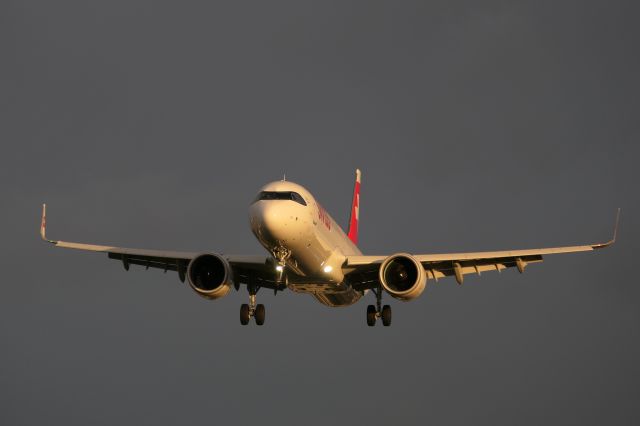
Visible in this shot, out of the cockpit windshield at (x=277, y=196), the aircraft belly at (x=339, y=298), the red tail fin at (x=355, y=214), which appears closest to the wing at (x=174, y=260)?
the aircraft belly at (x=339, y=298)

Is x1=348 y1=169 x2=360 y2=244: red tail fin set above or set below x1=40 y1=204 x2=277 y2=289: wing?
above

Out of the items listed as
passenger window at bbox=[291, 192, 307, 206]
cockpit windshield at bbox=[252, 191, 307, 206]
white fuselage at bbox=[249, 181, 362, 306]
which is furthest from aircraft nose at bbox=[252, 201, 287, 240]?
passenger window at bbox=[291, 192, 307, 206]

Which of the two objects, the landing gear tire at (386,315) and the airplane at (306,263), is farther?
the landing gear tire at (386,315)

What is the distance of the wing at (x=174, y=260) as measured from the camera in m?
42.3

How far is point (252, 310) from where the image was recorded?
43.7m

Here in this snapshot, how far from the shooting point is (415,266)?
136 ft

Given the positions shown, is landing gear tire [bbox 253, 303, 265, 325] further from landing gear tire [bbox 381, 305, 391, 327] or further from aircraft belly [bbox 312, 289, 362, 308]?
landing gear tire [bbox 381, 305, 391, 327]

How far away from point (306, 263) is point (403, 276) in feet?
13.6

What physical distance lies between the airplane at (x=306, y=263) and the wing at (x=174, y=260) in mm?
37

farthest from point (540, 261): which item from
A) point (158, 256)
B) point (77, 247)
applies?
point (77, 247)

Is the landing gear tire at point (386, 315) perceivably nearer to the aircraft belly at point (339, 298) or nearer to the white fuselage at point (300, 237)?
the aircraft belly at point (339, 298)

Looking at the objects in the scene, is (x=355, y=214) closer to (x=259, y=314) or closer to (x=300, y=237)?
(x=259, y=314)

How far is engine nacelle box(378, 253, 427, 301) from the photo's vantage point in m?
41.2

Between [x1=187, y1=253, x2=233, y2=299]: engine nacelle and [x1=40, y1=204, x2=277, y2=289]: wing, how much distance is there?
0.42 m
